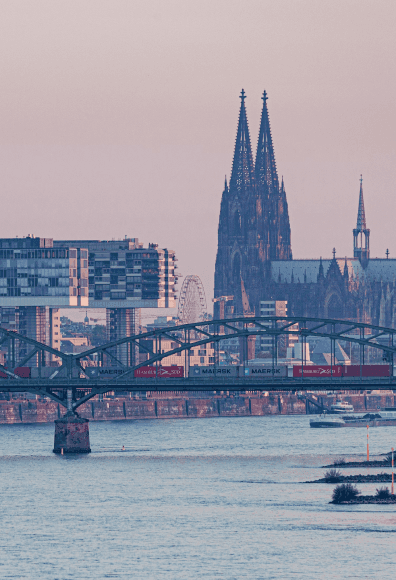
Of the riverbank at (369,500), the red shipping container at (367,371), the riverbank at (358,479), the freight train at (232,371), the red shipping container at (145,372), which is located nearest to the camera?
the riverbank at (369,500)

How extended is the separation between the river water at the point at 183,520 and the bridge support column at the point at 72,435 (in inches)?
104

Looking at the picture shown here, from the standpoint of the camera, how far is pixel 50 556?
8175cm

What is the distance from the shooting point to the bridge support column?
144 metres

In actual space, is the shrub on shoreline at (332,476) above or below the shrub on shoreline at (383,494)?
above

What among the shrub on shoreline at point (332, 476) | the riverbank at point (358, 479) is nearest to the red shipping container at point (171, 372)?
the shrub on shoreline at point (332, 476)

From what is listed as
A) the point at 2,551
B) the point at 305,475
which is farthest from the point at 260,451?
the point at 2,551

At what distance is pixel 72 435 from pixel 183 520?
52183 millimetres

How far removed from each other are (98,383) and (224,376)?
46.0 ft

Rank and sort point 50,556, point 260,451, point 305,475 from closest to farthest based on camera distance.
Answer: point 50,556 < point 305,475 < point 260,451

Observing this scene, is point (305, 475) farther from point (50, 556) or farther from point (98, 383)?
point (50, 556)

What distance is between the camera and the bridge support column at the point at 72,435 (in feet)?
472

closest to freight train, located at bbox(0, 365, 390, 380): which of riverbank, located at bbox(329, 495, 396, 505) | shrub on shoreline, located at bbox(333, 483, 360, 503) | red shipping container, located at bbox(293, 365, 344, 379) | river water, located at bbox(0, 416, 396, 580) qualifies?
red shipping container, located at bbox(293, 365, 344, 379)

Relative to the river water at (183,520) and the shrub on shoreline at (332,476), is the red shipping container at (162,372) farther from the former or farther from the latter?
the shrub on shoreline at (332,476)

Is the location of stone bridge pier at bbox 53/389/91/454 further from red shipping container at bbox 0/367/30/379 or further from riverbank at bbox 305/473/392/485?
riverbank at bbox 305/473/392/485
